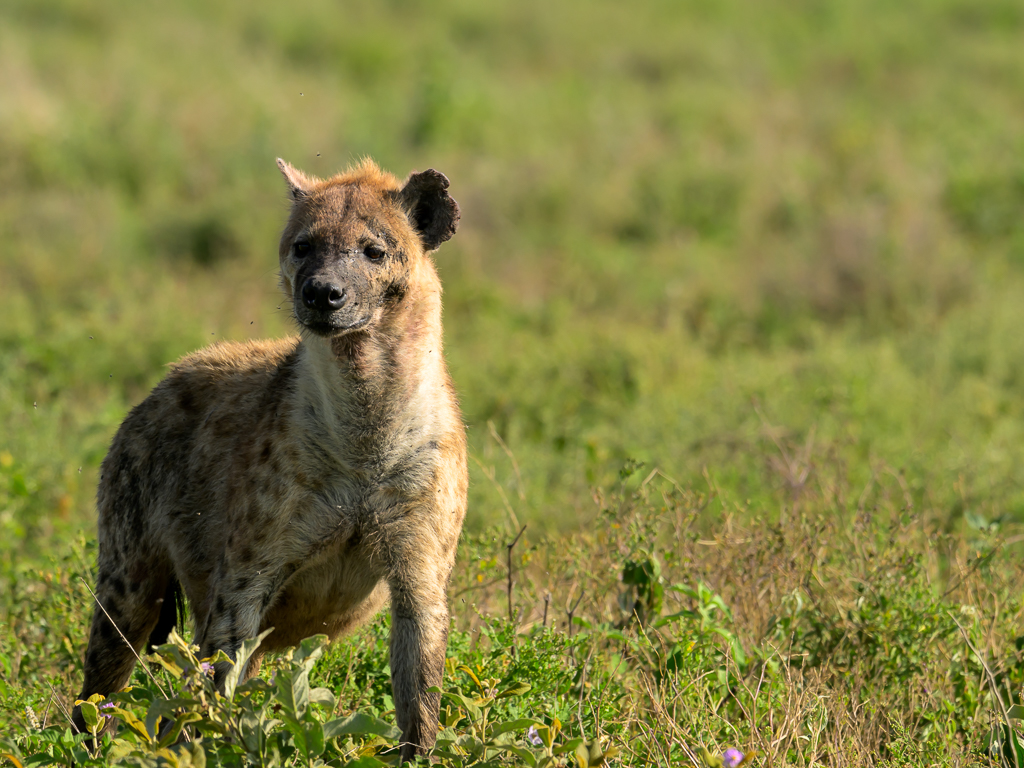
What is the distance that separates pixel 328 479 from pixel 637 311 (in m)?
7.02

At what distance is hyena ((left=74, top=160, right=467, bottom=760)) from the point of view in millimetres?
3525

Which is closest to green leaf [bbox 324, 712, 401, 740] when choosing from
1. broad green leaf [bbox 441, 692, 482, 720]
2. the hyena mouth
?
broad green leaf [bbox 441, 692, 482, 720]

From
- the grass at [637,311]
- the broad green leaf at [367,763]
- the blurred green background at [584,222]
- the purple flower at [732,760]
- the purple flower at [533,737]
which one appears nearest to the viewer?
the broad green leaf at [367,763]

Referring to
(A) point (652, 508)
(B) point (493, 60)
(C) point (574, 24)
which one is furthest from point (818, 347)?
(C) point (574, 24)

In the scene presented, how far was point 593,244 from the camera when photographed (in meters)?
11.9

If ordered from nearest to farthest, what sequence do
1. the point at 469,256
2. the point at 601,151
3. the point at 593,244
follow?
the point at 469,256
the point at 593,244
the point at 601,151

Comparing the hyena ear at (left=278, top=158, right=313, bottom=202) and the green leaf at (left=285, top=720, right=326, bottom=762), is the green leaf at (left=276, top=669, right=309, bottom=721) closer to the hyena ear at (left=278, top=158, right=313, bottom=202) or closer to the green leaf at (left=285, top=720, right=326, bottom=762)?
the green leaf at (left=285, top=720, right=326, bottom=762)

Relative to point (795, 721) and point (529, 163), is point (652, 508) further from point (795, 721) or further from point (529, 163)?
point (529, 163)

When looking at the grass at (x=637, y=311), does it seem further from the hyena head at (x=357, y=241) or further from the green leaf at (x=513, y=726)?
the hyena head at (x=357, y=241)

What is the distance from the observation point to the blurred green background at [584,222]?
22.6ft

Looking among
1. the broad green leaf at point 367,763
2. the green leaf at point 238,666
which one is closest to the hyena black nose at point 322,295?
the green leaf at point 238,666

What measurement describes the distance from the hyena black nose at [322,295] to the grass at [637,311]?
0.63m

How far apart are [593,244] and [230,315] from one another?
3.86 m

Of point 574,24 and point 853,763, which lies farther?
point 574,24
